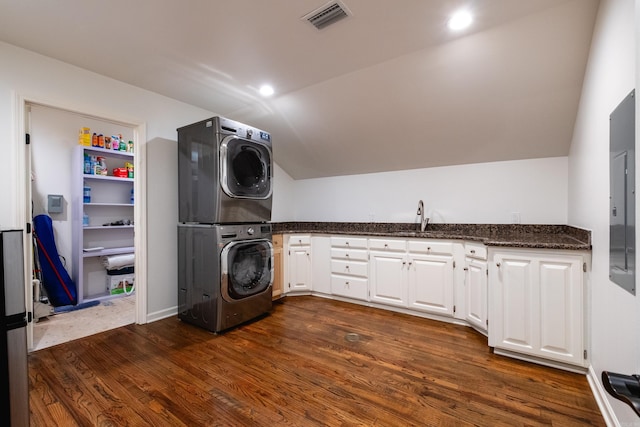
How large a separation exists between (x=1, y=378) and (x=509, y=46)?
349cm

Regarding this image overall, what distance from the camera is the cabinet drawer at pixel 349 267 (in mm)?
3490

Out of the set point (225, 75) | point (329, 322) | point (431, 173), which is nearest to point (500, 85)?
point (431, 173)

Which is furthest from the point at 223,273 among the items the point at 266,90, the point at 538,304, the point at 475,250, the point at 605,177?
the point at 605,177

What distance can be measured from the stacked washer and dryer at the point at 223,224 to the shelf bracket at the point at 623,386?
262 cm

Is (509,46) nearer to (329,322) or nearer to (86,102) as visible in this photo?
(329,322)

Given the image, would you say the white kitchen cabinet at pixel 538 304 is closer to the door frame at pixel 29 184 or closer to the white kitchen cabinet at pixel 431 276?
the white kitchen cabinet at pixel 431 276

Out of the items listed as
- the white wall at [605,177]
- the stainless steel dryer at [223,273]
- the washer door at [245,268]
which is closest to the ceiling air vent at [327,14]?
the white wall at [605,177]

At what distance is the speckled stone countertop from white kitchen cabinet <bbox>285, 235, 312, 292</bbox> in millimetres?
263

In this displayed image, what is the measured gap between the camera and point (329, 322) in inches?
117

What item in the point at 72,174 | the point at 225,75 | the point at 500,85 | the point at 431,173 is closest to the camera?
the point at 500,85

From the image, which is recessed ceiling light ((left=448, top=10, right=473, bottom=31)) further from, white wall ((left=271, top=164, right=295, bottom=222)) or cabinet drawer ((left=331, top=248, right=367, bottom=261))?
white wall ((left=271, top=164, right=295, bottom=222))

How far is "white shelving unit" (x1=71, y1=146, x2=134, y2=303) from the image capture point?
379 centimetres

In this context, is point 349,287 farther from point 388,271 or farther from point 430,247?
point 430,247

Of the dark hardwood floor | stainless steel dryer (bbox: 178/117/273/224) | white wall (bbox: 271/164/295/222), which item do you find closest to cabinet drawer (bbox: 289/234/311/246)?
stainless steel dryer (bbox: 178/117/273/224)
